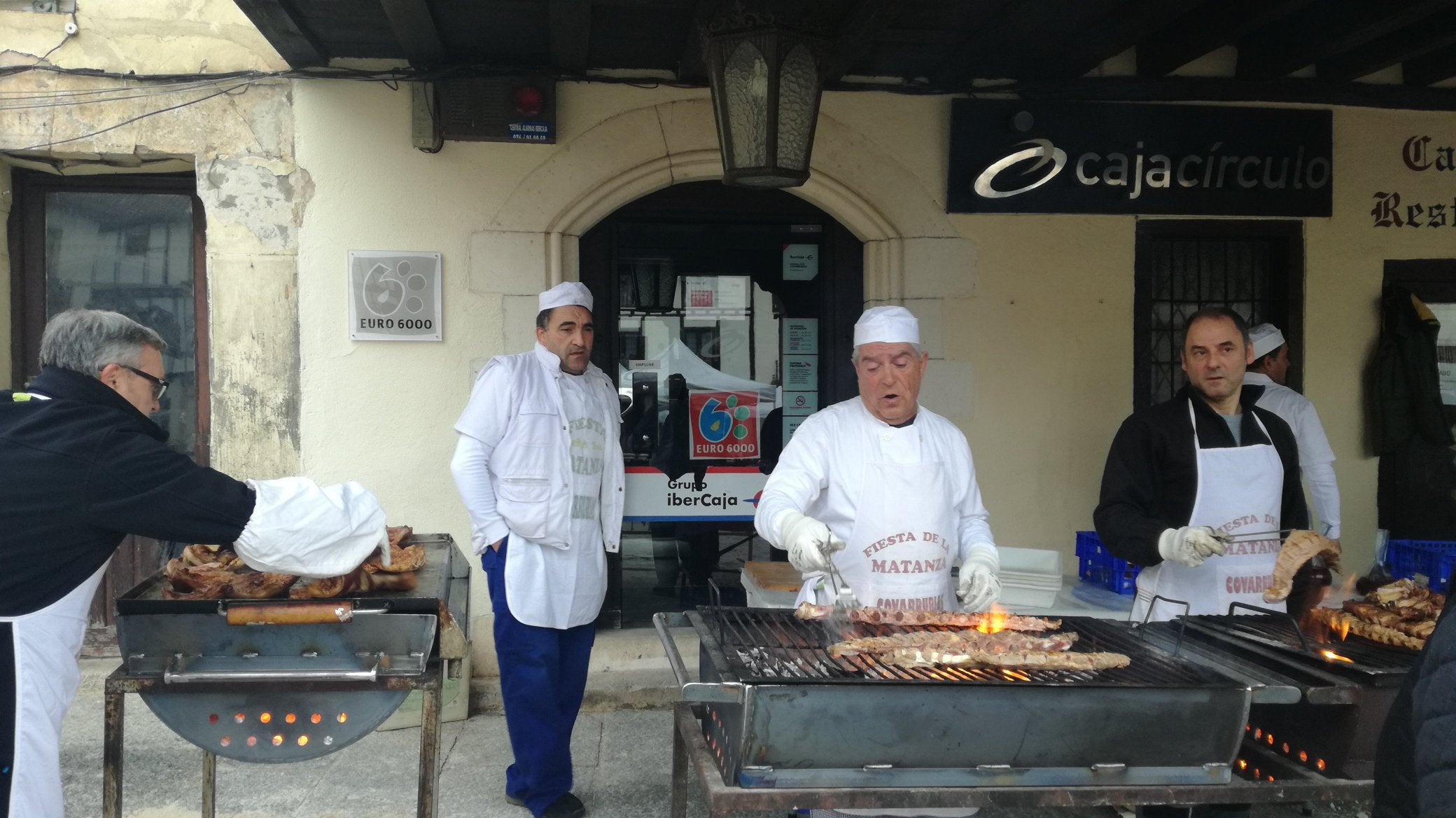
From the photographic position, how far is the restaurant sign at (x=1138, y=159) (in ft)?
19.9

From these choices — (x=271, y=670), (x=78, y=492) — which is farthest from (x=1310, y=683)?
(x=78, y=492)

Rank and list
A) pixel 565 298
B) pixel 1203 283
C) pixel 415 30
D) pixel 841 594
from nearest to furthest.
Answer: pixel 841 594, pixel 565 298, pixel 415 30, pixel 1203 283

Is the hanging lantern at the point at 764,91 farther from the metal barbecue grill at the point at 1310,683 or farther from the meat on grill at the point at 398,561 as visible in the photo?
the metal barbecue grill at the point at 1310,683

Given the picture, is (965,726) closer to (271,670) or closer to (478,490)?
(271,670)

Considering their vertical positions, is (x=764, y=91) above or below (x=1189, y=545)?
above

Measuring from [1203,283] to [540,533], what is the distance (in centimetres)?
429

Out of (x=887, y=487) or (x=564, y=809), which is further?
(x=564, y=809)

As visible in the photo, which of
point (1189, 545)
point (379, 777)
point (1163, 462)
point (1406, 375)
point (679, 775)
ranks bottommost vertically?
point (379, 777)

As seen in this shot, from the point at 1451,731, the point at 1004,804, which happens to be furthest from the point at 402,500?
the point at 1451,731

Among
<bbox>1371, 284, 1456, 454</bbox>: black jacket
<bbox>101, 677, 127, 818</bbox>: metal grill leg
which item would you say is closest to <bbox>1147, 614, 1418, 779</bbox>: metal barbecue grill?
<bbox>101, 677, 127, 818</bbox>: metal grill leg

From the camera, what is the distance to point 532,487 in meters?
4.63

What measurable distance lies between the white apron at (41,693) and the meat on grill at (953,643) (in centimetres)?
201

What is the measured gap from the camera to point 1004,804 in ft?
8.27

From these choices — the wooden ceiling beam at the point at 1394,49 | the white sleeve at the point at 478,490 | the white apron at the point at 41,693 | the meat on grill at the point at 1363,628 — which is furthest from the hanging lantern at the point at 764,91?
the wooden ceiling beam at the point at 1394,49
